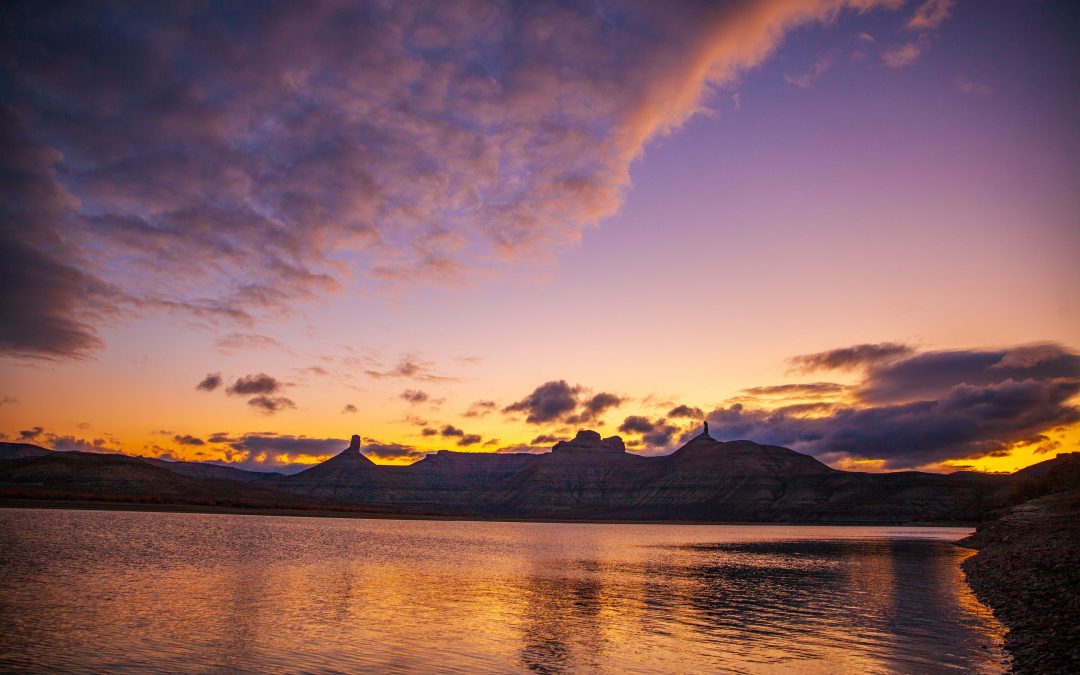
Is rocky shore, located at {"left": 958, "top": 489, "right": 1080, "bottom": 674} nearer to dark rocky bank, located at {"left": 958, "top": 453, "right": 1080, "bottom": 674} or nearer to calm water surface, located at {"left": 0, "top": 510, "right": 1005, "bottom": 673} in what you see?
dark rocky bank, located at {"left": 958, "top": 453, "right": 1080, "bottom": 674}

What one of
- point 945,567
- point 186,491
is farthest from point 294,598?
point 186,491

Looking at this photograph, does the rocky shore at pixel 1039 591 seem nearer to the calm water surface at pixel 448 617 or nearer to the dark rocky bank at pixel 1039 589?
the dark rocky bank at pixel 1039 589

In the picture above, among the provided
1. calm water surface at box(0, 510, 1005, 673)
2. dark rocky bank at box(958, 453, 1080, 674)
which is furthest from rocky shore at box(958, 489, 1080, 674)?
calm water surface at box(0, 510, 1005, 673)

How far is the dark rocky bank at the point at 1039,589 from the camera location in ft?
76.7

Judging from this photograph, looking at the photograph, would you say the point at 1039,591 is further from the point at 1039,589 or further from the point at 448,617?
the point at 448,617

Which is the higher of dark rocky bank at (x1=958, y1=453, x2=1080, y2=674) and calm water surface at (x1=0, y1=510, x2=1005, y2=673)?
dark rocky bank at (x1=958, y1=453, x2=1080, y2=674)

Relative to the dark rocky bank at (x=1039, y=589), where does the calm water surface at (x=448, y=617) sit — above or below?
below

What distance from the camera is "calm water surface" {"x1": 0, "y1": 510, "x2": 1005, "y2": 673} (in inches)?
898

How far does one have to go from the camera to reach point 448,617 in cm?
A: 3144

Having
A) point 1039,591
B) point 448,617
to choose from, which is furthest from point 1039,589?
point 448,617

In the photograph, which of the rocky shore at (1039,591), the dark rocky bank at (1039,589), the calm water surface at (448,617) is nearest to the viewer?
the calm water surface at (448,617)

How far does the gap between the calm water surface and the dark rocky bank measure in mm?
1283

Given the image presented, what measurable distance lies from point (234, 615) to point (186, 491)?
7627 inches

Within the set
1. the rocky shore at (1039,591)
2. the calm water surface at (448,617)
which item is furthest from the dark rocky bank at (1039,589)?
the calm water surface at (448,617)
